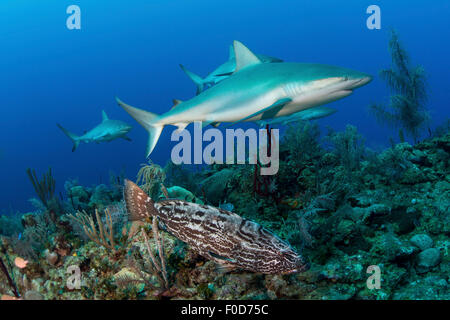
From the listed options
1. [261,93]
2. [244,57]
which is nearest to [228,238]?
[261,93]

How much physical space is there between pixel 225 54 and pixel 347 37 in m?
65.5

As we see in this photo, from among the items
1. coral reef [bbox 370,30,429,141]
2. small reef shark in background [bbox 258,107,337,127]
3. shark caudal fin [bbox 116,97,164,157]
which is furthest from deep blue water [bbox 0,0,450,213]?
shark caudal fin [bbox 116,97,164,157]

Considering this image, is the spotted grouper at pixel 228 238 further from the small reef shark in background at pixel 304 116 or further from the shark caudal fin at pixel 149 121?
the small reef shark in background at pixel 304 116

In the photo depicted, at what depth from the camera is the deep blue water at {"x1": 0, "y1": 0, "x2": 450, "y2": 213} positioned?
12350cm

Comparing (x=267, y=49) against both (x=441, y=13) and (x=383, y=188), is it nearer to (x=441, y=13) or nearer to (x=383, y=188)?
(x=441, y=13)

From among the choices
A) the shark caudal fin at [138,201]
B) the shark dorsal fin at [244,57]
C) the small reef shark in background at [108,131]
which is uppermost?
the shark dorsal fin at [244,57]

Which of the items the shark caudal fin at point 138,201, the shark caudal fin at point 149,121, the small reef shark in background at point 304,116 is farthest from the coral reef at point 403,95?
the shark caudal fin at point 138,201

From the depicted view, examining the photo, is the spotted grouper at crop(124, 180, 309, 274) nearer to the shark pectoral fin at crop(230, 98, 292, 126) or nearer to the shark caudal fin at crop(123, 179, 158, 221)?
the shark caudal fin at crop(123, 179, 158, 221)

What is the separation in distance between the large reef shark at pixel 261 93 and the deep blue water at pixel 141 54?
106986 mm

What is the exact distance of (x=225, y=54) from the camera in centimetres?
14925

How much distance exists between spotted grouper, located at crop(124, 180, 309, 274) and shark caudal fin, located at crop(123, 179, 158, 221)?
15 mm

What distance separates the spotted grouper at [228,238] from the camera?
327cm

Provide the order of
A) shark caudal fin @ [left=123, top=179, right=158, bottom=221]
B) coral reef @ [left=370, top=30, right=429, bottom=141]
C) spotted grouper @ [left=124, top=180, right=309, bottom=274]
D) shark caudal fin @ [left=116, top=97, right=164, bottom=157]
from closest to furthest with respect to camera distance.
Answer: spotted grouper @ [left=124, top=180, right=309, bottom=274], shark caudal fin @ [left=123, top=179, right=158, bottom=221], shark caudal fin @ [left=116, top=97, right=164, bottom=157], coral reef @ [left=370, top=30, right=429, bottom=141]

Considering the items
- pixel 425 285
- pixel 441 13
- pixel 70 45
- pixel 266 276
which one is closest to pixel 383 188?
pixel 425 285
